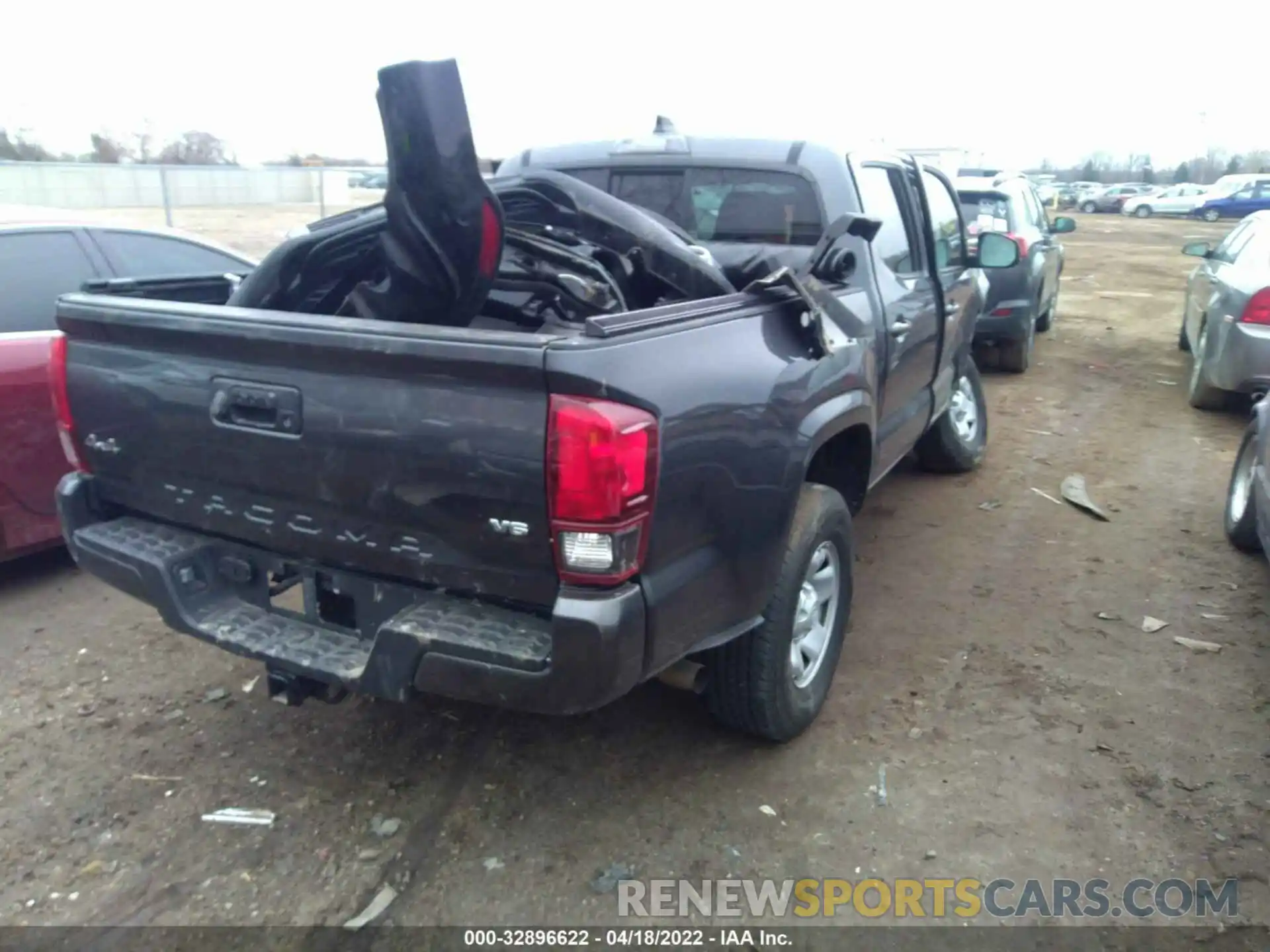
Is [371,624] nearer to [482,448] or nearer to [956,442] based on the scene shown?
[482,448]

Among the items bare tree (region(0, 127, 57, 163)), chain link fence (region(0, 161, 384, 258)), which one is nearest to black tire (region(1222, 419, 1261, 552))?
chain link fence (region(0, 161, 384, 258))

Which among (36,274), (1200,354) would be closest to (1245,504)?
(1200,354)

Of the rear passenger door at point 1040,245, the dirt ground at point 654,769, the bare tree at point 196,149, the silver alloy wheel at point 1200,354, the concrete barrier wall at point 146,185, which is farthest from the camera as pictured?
the bare tree at point 196,149

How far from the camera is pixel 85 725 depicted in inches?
143

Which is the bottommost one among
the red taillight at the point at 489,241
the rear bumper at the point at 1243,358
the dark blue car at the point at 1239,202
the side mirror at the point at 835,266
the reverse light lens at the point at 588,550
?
the dark blue car at the point at 1239,202

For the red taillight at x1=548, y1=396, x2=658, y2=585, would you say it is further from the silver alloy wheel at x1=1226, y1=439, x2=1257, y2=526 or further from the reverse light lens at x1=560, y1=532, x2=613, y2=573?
the silver alloy wheel at x1=1226, y1=439, x2=1257, y2=526

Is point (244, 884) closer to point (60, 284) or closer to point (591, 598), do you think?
point (591, 598)

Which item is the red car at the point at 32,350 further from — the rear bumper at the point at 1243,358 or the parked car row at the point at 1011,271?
the rear bumper at the point at 1243,358

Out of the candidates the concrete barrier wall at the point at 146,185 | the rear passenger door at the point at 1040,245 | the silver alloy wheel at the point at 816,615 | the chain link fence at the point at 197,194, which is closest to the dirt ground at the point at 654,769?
the silver alloy wheel at the point at 816,615

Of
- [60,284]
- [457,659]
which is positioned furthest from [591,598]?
[60,284]

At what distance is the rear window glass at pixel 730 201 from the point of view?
421 cm

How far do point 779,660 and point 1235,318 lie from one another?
18.1ft

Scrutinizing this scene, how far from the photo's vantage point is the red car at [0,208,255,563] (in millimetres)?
4473

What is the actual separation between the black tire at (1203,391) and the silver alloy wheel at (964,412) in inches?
98.4
